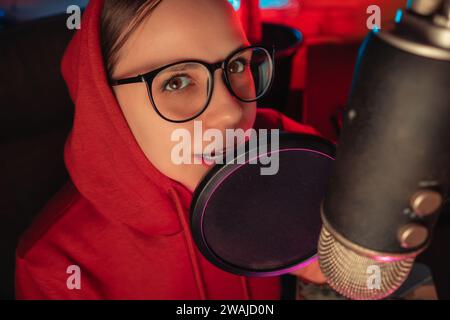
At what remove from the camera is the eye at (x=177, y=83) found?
79cm

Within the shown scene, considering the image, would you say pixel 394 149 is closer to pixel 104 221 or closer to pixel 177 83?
pixel 177 83

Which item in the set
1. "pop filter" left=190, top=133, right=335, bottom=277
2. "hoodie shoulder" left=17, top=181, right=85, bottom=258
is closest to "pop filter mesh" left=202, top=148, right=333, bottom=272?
"pop filter" left=190, top=133, right=335, bottom=277

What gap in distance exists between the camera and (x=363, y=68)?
1.09 ft

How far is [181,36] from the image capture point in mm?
729

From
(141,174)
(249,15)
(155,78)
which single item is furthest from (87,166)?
(249,15)

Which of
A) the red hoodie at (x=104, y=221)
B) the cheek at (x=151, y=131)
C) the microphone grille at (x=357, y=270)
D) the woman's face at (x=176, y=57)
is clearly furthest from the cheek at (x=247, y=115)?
the microphone grille at (x=357, y=270)

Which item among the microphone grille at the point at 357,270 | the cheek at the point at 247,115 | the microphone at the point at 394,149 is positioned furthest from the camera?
the cheek at the point at 247,115

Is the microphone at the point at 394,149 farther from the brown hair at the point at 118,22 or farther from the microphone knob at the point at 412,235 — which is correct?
the brown hair at the point at 118,22

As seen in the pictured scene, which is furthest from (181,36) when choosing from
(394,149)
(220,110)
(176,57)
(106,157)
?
(394,149)

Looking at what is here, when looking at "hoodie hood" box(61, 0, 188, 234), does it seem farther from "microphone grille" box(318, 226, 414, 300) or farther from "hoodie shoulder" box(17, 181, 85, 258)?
"microphone grille" box(318, 226, 414, 300)

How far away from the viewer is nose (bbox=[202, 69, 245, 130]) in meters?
0.78

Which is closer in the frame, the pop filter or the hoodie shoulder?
the pop filter

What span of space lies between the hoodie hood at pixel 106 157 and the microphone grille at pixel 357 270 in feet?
1.71

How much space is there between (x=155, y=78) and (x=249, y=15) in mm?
1125
